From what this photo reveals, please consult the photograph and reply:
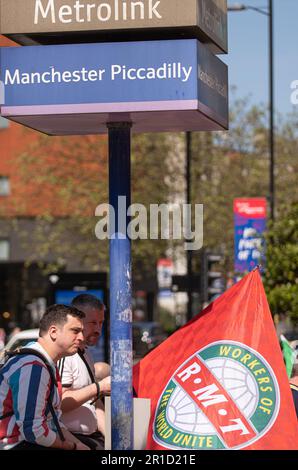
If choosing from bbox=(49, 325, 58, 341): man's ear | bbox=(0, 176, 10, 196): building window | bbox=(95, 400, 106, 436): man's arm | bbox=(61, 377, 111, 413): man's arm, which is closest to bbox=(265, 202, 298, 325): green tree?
bbox=(95, 400, 106, 436): man's arm

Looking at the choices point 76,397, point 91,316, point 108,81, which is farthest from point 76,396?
point 108,81

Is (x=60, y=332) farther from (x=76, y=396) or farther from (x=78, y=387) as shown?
(x=78, y=387)

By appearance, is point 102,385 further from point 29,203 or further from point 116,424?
point 29,203

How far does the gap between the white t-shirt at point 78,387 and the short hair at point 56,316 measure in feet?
3.09

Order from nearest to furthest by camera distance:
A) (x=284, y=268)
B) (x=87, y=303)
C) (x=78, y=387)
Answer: (x=78, y=387) < (x=87, y=303) < (x=284, y=268)

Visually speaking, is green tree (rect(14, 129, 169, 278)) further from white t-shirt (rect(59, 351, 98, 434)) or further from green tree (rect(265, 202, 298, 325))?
white t-shirt (rect(59, 351, 98, 434))

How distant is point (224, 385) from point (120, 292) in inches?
31.6

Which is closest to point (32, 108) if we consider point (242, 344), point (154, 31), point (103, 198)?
point (154, 31)

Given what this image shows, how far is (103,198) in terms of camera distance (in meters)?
42.9

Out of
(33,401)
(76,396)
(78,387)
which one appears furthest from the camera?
(78,387)

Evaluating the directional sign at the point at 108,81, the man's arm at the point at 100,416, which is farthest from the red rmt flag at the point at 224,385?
the directional sign at the point at 108,81

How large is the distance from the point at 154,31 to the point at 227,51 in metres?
0.73

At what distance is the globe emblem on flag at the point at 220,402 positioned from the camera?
275 inches

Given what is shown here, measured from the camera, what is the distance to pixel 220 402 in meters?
7.11
